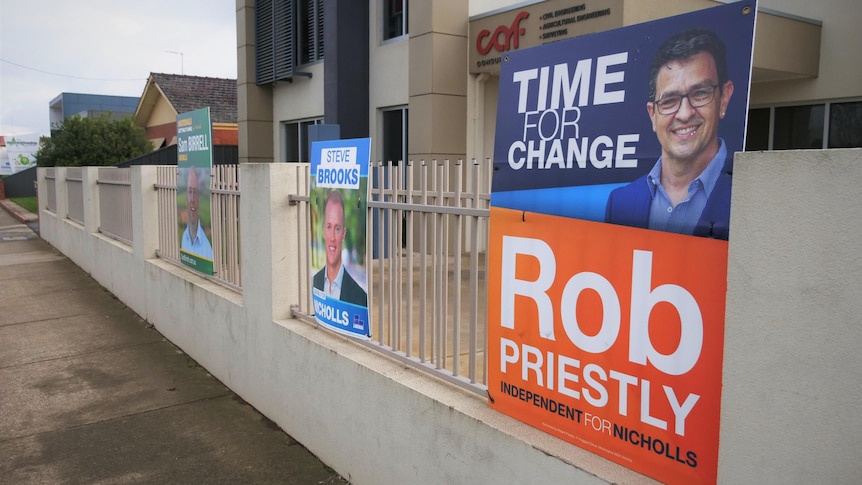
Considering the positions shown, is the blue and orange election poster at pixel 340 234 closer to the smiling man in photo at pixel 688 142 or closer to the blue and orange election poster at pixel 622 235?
the blue and orange election poster at pixel 622 235

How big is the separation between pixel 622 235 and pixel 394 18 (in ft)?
36.3

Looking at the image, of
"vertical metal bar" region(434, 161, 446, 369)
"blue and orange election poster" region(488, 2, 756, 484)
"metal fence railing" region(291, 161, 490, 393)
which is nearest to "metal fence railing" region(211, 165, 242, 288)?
"metal fence railing" region(291, 161, 490, 393)

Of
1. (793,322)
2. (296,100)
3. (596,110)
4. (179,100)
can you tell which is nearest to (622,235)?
(596,110)

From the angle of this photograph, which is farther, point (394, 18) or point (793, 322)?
point (394, 18)

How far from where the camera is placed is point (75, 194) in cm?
1364

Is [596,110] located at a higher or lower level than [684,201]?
higher

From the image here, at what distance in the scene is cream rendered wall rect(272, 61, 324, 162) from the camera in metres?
15.1

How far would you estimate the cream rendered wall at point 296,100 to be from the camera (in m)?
15.1

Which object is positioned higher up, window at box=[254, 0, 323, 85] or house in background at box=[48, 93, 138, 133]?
house in background at box=[48, 93, 138, 133]

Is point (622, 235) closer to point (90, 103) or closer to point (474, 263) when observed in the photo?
point (474, 263)

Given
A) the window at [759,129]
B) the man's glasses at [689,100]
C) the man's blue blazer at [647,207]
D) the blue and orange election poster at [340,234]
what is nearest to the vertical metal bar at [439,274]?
the blue and orange election poster at [340,234]

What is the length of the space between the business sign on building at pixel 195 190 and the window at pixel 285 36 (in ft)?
26.0

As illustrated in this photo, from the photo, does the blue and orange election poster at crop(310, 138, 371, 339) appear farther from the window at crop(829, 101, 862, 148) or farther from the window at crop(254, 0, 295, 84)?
the window at crop(254, 0, 295, 84)

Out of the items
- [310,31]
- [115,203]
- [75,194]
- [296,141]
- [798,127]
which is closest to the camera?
[115,203]
